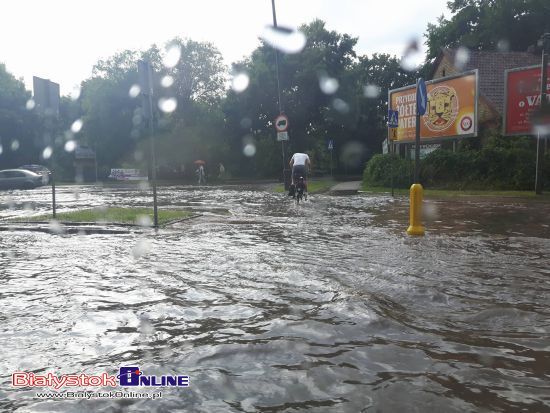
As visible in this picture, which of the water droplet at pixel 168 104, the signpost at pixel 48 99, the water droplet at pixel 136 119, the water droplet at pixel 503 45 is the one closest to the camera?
the signpost at pixel 48 99

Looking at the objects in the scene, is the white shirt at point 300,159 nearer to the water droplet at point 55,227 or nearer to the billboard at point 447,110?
the water droplet at point 55,227

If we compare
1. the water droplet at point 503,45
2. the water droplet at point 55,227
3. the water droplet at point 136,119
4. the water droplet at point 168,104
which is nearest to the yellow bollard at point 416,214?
the water droplet at point 55,227

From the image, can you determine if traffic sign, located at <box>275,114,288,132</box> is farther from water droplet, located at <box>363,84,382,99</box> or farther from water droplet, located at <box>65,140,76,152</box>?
water droplet, located at <box>65,140,76,152</box>

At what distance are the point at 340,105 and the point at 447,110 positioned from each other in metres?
19.0

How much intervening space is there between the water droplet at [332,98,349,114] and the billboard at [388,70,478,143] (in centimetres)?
1511

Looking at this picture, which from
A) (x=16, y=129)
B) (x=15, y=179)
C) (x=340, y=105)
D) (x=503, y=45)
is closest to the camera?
(x=15, y=179)

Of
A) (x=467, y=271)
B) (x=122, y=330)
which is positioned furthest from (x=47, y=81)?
(x=467, y=271)

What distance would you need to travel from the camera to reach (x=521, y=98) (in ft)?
73.0

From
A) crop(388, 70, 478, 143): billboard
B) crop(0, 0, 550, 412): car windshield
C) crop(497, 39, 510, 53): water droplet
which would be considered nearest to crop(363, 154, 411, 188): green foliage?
crop(388, 70, 478, 143): billboard

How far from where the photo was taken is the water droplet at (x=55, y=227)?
9.97 m

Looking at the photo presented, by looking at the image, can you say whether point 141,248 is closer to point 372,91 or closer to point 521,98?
point 521,98

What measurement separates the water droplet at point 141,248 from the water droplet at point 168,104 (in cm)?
4677

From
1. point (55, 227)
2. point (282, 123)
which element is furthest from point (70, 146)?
point (55, 227)

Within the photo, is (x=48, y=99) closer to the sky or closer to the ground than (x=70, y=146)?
closer to the ground
